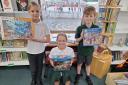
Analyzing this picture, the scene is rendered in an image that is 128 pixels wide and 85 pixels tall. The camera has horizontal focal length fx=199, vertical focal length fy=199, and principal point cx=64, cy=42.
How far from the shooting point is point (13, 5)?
9.25 ft

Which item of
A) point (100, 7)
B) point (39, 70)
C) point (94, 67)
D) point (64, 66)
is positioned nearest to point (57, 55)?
point (64, 66)

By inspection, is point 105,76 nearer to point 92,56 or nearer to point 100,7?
point 92,56

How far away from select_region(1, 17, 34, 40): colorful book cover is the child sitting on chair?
38cm

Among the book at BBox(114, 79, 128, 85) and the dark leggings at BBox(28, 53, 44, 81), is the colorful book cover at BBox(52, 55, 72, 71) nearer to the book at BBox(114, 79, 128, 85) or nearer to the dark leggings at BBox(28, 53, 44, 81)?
the dark leggings at BBox(28, 53, 44, 81)

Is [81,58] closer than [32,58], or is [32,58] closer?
[32,58]

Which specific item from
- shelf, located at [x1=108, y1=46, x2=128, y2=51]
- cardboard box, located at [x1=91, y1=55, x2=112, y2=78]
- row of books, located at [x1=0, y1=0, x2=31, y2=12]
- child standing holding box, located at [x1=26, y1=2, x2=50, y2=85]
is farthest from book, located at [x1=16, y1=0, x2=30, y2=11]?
shelf, located at [x1=108, y1=46, x2=128, y2=51]

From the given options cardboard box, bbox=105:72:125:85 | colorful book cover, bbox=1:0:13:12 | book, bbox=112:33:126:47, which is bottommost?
cardboard box, bbox=105:72:125:85

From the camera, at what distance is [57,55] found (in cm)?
247

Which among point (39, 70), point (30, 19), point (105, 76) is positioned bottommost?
point (105, 76)

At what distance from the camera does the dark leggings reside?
7.95ft

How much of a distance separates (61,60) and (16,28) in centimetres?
70

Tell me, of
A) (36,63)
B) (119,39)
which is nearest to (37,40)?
(36,63)

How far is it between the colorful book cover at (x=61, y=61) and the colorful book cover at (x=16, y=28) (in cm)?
45

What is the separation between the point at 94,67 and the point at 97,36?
65 cm
